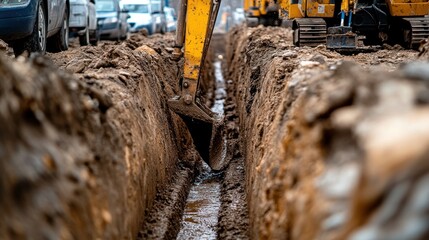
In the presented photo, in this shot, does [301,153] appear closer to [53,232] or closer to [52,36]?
[53,232]

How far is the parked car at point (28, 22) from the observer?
403 inches

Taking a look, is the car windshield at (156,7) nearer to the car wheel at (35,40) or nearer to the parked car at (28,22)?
the parked car at (28,22)

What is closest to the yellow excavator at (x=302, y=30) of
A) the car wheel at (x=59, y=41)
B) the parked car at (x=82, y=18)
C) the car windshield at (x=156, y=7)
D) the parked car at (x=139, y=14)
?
the car wheel at (x=59, y=41)

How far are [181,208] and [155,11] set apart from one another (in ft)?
65.6

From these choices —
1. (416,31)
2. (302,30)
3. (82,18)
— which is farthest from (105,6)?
(416,31)

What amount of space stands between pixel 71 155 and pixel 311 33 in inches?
347

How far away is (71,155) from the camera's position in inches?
190

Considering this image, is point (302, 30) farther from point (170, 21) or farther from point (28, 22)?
point (170, 21)

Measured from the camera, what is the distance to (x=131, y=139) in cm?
706

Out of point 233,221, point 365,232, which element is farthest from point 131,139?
point 365,232

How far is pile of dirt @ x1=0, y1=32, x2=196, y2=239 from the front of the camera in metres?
4.00

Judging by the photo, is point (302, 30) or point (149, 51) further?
point (302, 30)

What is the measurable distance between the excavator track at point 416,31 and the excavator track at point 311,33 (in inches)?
62.4

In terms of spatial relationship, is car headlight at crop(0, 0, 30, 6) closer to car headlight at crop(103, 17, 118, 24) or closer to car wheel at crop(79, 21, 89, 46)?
car wheel at crop(79, 21, 89, 46)
